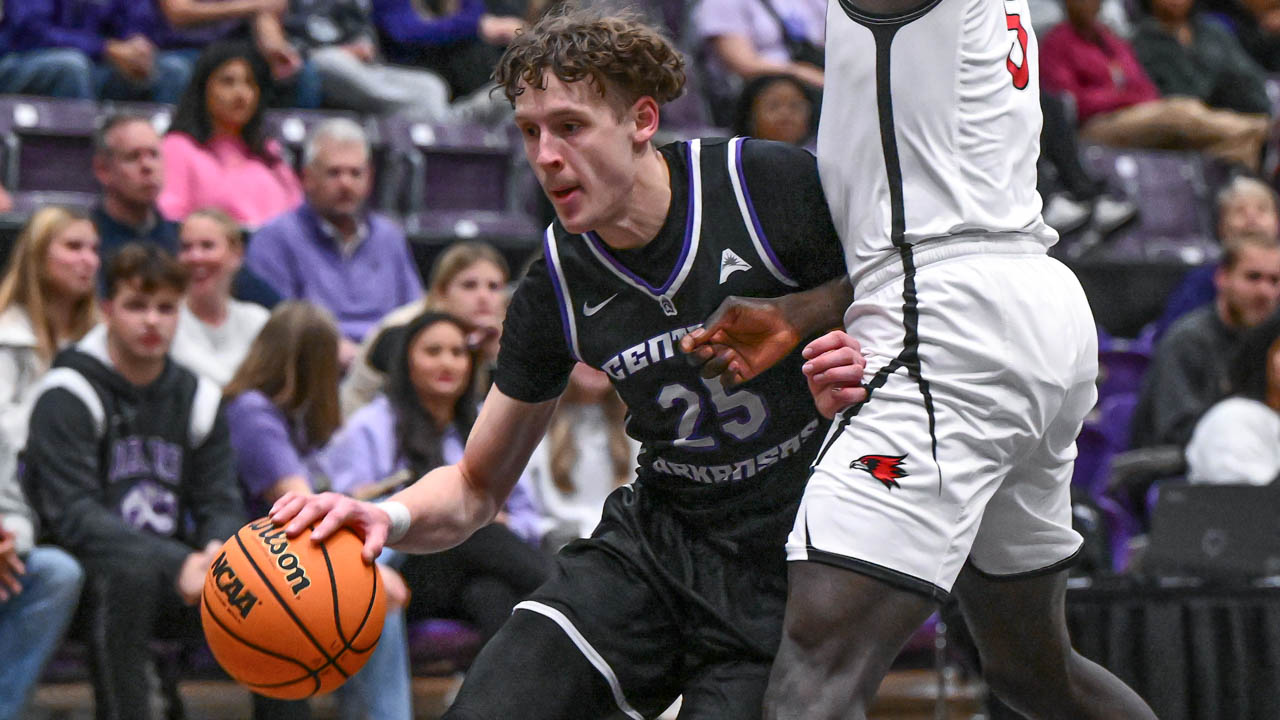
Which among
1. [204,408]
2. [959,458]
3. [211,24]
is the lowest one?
[204,408]

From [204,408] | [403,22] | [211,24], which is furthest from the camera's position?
[403,22]

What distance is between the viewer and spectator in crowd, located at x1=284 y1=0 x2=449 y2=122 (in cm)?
793

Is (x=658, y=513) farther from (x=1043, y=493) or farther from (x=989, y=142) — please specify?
(x=989, y=142)

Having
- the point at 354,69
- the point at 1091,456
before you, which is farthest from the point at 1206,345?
the point at 354,69

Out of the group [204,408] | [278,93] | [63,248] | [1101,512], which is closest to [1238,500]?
[1101,512]

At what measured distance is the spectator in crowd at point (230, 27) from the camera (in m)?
7.45

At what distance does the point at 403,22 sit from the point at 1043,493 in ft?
20.5

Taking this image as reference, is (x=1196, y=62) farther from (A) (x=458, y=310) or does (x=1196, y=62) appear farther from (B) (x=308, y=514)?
(B) (x=308, y=514)

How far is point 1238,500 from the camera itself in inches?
207

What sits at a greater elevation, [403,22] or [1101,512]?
[403,22]

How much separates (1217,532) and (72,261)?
13.1 ft

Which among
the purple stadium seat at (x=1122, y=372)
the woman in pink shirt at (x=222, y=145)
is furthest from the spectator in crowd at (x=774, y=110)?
the woman in pink shirt at (x=222, y=145)

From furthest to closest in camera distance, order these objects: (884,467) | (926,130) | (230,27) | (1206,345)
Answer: (230,27) → (1206,345) → (926,130) → (884,467)

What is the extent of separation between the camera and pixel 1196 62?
10.2 m
